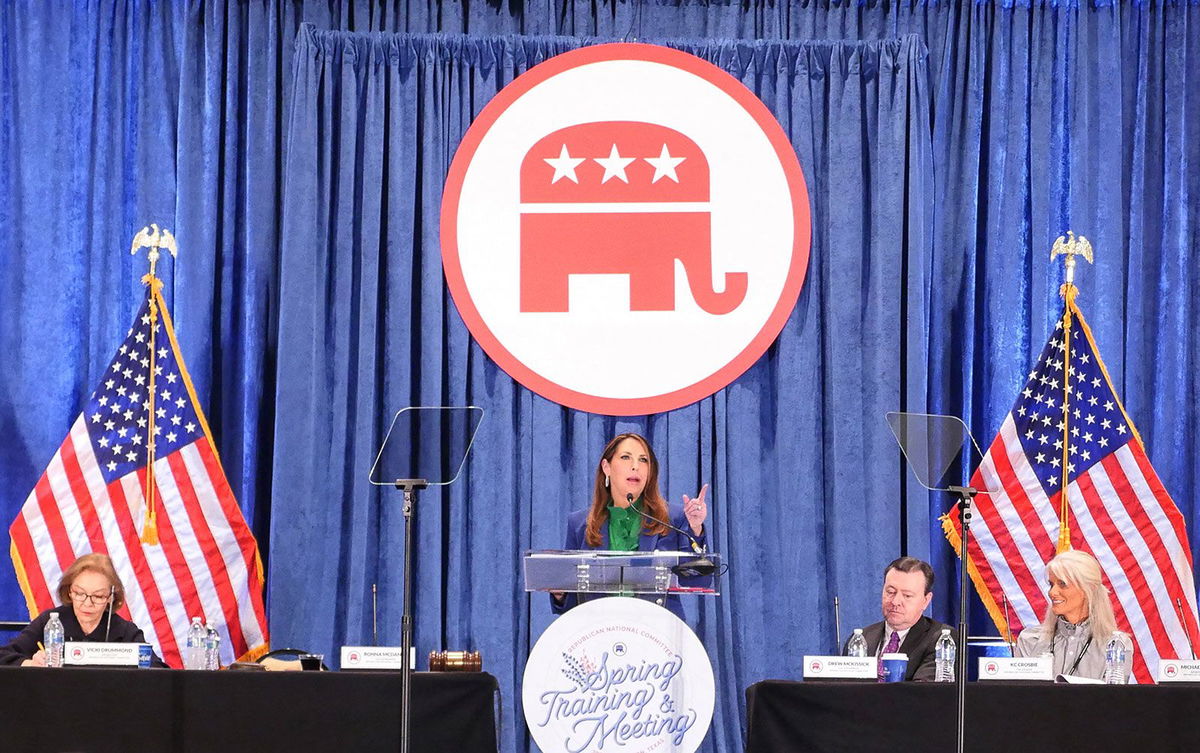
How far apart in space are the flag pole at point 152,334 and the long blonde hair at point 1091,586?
3510 mm

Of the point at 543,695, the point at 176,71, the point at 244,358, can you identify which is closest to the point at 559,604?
the point at 543,695

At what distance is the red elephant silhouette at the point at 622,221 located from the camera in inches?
238

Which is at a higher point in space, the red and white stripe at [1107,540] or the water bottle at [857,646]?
the red and white stripe at [1107,540]

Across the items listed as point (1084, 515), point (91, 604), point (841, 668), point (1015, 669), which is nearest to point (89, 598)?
point (91, 604)

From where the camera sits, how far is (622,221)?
606 centimetres

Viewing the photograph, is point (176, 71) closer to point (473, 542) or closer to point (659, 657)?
point (473, 542)

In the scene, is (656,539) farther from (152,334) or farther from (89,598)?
(152,334)

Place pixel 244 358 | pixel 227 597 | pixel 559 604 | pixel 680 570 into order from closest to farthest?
1. pixel 680 570
2. pixel 559 604
3. pixel 227 597
4. pixel 244 358

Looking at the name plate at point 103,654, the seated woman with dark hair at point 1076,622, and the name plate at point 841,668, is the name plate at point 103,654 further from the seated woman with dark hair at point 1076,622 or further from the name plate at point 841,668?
the seated woman with dark hair at point 1076,622

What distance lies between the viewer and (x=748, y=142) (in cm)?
608

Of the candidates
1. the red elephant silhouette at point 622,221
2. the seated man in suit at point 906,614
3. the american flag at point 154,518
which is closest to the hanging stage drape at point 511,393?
the american flag at point 154,518

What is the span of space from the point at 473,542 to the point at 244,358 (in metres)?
1.31

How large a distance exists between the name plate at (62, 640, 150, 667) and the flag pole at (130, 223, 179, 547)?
165 cm

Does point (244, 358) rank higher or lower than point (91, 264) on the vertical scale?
lower
